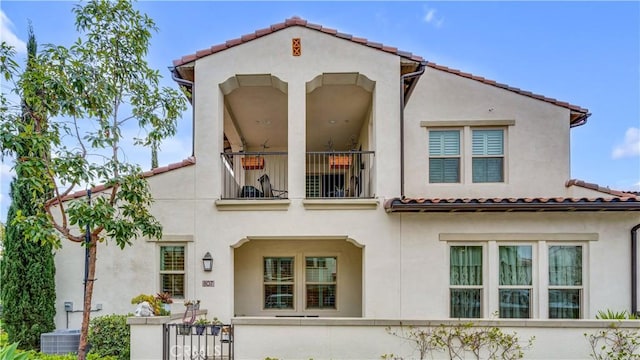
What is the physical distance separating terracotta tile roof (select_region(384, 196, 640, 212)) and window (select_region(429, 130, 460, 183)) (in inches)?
79.6

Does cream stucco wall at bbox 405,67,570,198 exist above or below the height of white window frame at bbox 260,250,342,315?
above

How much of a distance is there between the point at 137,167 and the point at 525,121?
989cm

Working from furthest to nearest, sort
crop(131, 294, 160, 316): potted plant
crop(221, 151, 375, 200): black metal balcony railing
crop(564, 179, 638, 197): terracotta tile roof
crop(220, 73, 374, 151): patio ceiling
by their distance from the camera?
1. crop(564, 179, 638, 197): terracotta tile roof
2. crop(221, 151, 375, 200): black metal balcony railing
3. crop(220, 73, 374, 151): patio ceiling
4. crop(131, 294, 160, 316): potted plant

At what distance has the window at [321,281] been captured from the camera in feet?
39.4

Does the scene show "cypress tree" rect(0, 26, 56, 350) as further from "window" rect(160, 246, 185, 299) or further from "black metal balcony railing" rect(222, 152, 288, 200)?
"black metal balcony railing" rect(222, 152, 288, 200)

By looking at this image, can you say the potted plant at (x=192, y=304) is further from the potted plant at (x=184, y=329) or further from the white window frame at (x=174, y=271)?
the potted plant at (x=184, y=329)

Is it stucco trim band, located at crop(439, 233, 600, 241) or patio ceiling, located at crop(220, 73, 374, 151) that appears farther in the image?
patio ceiling, located at crop(220, 73, 374, 151)

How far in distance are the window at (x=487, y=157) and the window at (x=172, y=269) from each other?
7.88 meters

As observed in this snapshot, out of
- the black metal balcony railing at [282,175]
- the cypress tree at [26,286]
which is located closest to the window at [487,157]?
the black metal balcony railing at [282,175]

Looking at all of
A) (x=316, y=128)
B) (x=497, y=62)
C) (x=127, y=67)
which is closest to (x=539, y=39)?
(x=497, y=62)

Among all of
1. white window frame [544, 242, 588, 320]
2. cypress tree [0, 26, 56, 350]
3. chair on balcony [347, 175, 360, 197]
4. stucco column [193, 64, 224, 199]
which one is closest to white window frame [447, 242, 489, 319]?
white window frame [544, 242, 588, 320]

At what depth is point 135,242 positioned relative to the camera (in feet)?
31.2

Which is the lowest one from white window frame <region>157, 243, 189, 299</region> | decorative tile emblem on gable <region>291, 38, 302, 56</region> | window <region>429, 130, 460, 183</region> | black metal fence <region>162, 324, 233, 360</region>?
black metal fence <region>162, 324, 233, 360</region>

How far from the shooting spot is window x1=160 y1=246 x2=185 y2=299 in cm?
956
